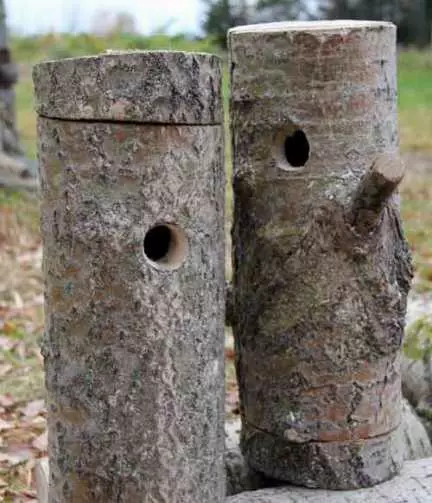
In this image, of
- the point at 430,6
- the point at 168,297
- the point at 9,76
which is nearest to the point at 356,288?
the point at 168,297

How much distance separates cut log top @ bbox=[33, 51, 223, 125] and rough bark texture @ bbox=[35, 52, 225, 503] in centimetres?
2

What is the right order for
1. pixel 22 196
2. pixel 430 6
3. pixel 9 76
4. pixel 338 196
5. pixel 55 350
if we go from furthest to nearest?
pixel 430 6 < pixel 9 76 < pixel 22 196 < pixel 338 196 < pixel 55 350

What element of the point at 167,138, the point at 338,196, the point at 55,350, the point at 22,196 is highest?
the point at 167,138

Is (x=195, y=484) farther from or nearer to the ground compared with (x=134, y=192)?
nearer to the ground

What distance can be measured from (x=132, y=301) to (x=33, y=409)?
6.76 feet

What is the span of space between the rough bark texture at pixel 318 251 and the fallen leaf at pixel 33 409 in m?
1.61

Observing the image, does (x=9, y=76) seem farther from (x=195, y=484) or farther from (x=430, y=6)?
(x=430, y=6)

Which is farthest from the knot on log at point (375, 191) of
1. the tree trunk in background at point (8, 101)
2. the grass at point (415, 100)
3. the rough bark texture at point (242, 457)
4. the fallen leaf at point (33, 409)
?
the grass at point (415, 100)

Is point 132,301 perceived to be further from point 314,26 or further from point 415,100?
point 415,100

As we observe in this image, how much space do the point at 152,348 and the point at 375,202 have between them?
0.59 m

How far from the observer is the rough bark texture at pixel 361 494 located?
2.58 meters

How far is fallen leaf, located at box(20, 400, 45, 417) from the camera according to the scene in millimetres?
4094

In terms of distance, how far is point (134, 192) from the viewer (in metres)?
2.17

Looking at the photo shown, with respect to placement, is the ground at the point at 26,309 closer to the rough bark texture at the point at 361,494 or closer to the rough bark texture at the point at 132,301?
the rough bark texture at the point at 361,494
